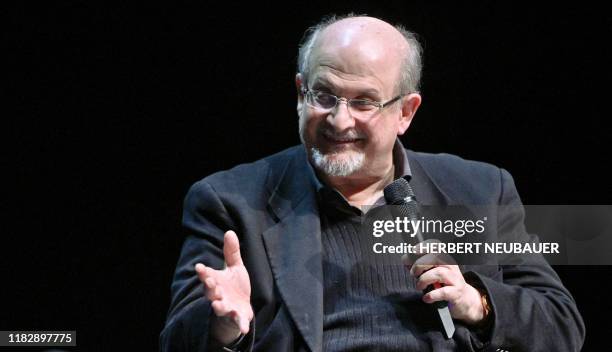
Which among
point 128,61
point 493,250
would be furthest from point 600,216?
point 128,61

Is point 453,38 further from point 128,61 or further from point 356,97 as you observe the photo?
point 128,61

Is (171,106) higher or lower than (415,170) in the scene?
higher

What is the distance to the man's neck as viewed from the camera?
9.34 ft

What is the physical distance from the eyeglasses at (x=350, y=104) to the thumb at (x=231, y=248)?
630 millimetres

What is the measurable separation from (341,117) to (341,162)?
0.49 feet

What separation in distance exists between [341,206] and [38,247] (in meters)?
Result: 1.25

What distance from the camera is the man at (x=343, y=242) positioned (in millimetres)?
2547

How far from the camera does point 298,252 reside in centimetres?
264

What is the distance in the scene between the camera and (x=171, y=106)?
3299 millimetres

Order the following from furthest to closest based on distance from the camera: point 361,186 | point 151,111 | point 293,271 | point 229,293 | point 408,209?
point 151,111
point 361,186
point 293,271
point 408,209
point 229,293

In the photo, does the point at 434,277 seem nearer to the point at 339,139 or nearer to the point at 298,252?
the point at 298,252

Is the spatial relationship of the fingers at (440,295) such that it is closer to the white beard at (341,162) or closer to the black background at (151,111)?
the white beard at (341,162)

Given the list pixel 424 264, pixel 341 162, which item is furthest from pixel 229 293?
pixel 341 162

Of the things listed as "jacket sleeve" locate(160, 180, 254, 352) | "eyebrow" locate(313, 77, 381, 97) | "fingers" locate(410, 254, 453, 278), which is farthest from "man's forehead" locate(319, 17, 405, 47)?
"fingers" locate(410, 254, 453, 278)
